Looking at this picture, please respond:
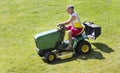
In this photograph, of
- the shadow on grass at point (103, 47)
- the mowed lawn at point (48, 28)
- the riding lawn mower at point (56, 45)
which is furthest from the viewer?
the shadow on grass at point (103, 47)

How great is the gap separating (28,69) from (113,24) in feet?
17.2

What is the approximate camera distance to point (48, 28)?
49.3 ft

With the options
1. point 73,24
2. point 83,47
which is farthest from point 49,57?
point 73,24

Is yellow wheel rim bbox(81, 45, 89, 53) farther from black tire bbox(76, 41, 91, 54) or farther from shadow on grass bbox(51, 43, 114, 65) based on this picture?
shadow on grass bbox(51, 43, 114, 65)

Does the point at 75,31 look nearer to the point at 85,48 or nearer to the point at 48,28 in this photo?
the point at 85,48

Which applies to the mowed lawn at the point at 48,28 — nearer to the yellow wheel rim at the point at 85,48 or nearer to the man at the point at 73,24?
the yellow wheel rim at the point at 85,48

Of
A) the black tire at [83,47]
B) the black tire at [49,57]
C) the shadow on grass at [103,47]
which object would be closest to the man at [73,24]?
the black tire at [83,47]

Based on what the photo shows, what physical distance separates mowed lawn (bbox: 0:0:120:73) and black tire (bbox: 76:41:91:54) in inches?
6.9

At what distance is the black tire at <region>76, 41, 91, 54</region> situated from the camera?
1145 centimetres

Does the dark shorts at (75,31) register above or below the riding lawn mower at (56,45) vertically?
above

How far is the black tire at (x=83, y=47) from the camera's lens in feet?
37.6

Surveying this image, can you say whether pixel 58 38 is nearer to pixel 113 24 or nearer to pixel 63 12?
pixel 113 24

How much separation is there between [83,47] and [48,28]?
150 inches

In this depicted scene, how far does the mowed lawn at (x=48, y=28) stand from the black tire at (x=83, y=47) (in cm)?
17
